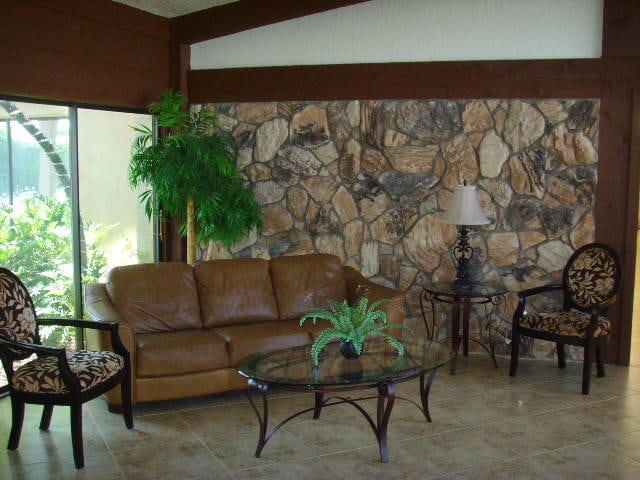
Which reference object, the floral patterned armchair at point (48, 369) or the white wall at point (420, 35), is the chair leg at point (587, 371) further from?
the floral patterned armchair at point (48, 369)

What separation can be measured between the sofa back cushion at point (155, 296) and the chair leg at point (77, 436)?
115 centimetres

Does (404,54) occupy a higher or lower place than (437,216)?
higher

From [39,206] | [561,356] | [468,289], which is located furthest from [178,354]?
[561,356]

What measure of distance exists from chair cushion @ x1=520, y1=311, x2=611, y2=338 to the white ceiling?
3.34m

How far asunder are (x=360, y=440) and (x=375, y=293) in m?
1.36

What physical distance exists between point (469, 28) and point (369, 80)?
865 millimetres

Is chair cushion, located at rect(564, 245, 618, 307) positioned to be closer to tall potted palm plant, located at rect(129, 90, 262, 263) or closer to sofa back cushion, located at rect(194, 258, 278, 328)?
sofa back cushion, located at rect(194, 258, 278, 328)

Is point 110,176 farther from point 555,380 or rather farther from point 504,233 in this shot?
point 555,380

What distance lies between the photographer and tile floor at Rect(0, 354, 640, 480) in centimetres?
354

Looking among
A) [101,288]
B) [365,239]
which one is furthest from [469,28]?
[101,288]

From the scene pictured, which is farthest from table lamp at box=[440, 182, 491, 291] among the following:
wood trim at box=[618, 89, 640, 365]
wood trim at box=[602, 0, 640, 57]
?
wood trim at box=[602, 0, 640, 57]

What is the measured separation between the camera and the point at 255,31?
5.98 m

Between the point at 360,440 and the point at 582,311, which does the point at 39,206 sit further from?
the point at 582,311

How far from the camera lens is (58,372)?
3.62 metres
